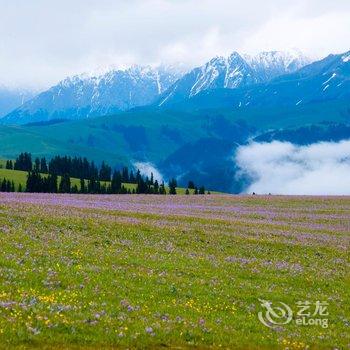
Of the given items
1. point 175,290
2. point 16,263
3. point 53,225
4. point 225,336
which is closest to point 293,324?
point 225,336

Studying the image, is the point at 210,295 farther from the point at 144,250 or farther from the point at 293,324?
the point at 144,250

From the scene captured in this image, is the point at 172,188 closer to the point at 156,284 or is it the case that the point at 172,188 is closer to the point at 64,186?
the point at 64,186

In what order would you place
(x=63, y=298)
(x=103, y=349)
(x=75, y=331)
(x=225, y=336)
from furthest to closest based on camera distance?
(x=63, y=298) < (x=225, y=336) < (x=75, y=331) < (x=103, y=349)

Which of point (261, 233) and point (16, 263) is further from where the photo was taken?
point (261, 233)

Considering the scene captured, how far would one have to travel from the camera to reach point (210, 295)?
74.1 feet

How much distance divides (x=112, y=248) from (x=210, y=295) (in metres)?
12.0
